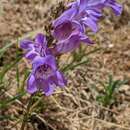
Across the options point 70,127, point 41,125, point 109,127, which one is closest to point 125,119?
point 109,127

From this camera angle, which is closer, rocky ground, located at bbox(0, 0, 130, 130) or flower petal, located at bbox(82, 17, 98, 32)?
flower petal, located at bbox(82, 17, 98, 32)

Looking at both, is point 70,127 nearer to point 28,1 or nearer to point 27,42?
point 27,42

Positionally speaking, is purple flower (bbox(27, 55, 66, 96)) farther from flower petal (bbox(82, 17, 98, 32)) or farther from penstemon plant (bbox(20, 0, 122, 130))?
flower petal (bbox(82, 17, 98, 32))

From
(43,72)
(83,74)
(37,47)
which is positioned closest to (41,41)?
(37,47)

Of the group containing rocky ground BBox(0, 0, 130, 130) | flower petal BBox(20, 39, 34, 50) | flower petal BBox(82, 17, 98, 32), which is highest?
flower petal BBox(82, 17, 98, 32)

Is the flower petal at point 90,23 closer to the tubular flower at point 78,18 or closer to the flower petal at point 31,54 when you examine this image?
the tubular flower at point 78,18

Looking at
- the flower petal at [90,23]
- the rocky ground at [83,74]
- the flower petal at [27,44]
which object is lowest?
the rocky ground at [83,74]

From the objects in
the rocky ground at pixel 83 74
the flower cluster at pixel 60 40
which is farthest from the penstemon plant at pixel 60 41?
the rocky ground at pixel 83 74

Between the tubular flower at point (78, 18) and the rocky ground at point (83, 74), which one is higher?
the tubular flower at point (78, 18)

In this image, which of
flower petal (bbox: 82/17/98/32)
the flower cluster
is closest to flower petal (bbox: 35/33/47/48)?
the flower cluster
